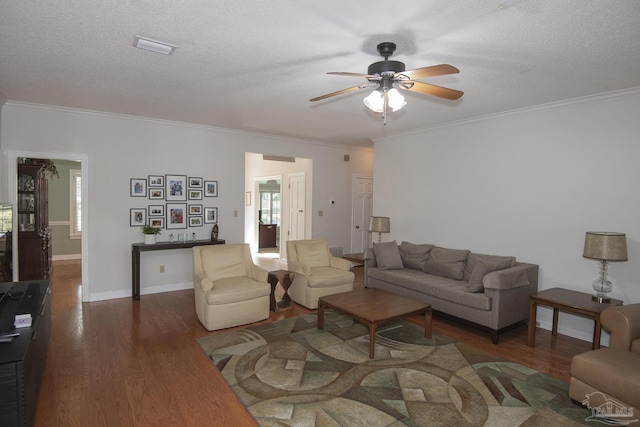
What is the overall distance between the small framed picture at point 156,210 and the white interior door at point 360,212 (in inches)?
153

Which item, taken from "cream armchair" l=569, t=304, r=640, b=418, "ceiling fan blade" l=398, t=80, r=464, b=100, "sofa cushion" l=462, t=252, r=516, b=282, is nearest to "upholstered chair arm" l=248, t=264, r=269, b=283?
"sofa cushion" l=462, t=252, r=516, b=282

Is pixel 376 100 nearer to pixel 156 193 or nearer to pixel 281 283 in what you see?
pixel 281 283

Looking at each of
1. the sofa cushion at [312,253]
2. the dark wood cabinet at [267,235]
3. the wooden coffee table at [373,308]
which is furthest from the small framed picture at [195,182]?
the dark wood cabinet at [267,235]

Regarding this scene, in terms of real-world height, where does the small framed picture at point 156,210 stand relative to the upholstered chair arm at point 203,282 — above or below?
above

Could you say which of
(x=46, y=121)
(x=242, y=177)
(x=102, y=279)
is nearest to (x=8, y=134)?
(x=46, y=121)

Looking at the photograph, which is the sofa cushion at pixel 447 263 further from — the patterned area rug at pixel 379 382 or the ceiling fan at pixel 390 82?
the ceiling fan at pixel 390 82

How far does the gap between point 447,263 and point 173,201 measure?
418 cm

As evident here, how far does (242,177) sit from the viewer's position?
614cm

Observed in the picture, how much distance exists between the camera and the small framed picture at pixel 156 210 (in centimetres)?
535

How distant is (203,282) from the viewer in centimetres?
400

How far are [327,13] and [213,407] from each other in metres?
2.79

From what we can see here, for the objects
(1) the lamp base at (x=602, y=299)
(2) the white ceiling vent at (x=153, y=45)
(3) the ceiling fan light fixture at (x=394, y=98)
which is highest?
(2) the white ceiling vent at (x=153, y=45)

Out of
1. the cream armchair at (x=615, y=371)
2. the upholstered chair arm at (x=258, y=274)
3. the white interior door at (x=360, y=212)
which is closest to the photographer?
the cream armchair at (x=615, y=371)

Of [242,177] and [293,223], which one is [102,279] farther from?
[293,223]
